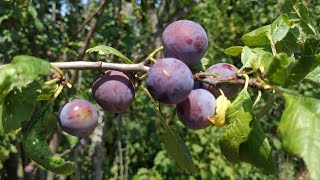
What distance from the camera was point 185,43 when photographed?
1.09 meters

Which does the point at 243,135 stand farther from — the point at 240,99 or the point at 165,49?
the point at 165,49

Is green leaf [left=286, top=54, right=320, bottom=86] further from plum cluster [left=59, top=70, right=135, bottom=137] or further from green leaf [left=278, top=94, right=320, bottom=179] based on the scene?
plum cluster [left=59, top=70, right=135, bottom=137]

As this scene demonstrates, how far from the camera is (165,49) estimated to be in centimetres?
112

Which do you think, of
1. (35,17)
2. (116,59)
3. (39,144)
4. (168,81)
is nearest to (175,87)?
(168,81)

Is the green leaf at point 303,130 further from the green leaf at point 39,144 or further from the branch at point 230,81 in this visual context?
the green leaf at point 39,144

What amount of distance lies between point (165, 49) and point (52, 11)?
3137 mm

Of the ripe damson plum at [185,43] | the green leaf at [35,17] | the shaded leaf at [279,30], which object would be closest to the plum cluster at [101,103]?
the ripe damson plum at [185,43]

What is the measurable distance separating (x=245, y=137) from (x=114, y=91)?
0.31 metres

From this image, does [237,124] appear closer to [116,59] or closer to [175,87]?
[175,87]

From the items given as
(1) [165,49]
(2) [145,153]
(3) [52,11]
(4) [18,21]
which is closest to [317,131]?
(1) [165,49]

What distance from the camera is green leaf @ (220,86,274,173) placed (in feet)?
3.11

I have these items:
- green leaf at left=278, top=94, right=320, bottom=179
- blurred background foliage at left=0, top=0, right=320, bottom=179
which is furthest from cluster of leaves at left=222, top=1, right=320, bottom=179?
blurred background foliage at left=0, top=0, right=320, bottom=179

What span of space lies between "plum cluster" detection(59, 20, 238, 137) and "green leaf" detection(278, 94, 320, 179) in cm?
22

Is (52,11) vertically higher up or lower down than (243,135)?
lower down
